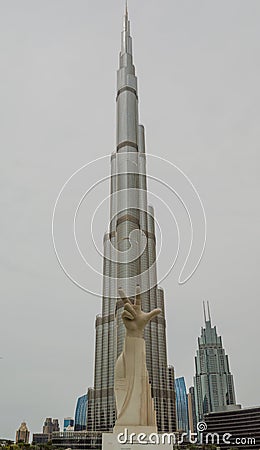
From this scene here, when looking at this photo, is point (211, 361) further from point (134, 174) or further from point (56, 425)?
point (134, 174)

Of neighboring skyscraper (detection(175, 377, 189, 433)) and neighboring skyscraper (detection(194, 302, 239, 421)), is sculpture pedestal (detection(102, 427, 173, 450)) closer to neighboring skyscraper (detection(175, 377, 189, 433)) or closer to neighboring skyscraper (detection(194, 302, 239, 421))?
neighboring skyscraper (detection(175, 377, 189, 433))

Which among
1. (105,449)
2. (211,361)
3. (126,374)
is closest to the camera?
(105,449)

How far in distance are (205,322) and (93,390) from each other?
27.1 meters

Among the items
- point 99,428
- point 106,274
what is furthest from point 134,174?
point 99,428

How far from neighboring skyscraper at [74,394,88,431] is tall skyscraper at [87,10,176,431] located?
7.96 m

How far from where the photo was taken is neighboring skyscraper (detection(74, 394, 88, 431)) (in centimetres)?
5970

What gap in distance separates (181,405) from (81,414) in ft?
50.7

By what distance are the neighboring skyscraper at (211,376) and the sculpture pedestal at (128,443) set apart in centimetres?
5304

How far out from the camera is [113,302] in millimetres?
59312

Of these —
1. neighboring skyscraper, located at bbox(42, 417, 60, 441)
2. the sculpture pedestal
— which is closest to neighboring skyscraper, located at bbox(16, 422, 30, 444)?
neighboring skyscraper, located at bbox(42, 417, 60, 441)

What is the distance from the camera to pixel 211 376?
6775cm

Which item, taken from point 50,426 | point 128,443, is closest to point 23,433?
point 50,426

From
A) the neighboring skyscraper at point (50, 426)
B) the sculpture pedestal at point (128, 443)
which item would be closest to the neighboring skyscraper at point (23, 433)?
the neighboring skyscraper at point (50, 426)

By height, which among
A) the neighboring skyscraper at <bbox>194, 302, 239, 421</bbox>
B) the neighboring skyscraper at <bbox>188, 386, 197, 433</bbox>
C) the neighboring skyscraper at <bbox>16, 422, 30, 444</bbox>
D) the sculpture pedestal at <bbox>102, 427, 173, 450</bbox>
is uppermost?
the neighboring skyscraper at <bbox>194, 302, 239, 421</bbox>
